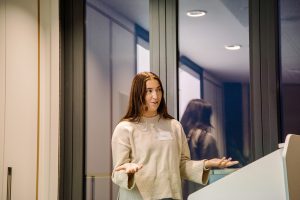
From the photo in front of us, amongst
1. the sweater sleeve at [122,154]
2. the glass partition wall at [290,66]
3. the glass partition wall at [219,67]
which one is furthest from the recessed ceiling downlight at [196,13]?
the sweater sleeve at [122,154]

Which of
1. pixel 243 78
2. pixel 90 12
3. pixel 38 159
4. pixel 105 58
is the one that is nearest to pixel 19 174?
pixel 38 159

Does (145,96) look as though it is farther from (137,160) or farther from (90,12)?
(90,12)

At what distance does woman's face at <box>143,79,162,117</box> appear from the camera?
9.52 ft

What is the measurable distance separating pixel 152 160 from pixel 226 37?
1.05m

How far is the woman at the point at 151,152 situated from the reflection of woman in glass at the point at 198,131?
0.49 meters

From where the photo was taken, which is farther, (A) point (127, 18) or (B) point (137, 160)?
(A) point (127, 18)

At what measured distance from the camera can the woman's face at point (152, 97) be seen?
2.90m

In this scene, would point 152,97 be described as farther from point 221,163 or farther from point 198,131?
point 198,131

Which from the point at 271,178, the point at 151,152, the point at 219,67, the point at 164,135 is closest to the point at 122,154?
the point at 151,152

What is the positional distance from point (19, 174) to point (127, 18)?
4.29 ft

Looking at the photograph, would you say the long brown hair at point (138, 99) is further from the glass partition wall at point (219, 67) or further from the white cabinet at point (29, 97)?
the white cabinet at point (29, 97)

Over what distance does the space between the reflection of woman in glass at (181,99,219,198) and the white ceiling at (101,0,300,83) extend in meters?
0.25

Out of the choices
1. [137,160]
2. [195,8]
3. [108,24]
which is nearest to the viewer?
[137,160]

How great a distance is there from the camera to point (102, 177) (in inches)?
145
